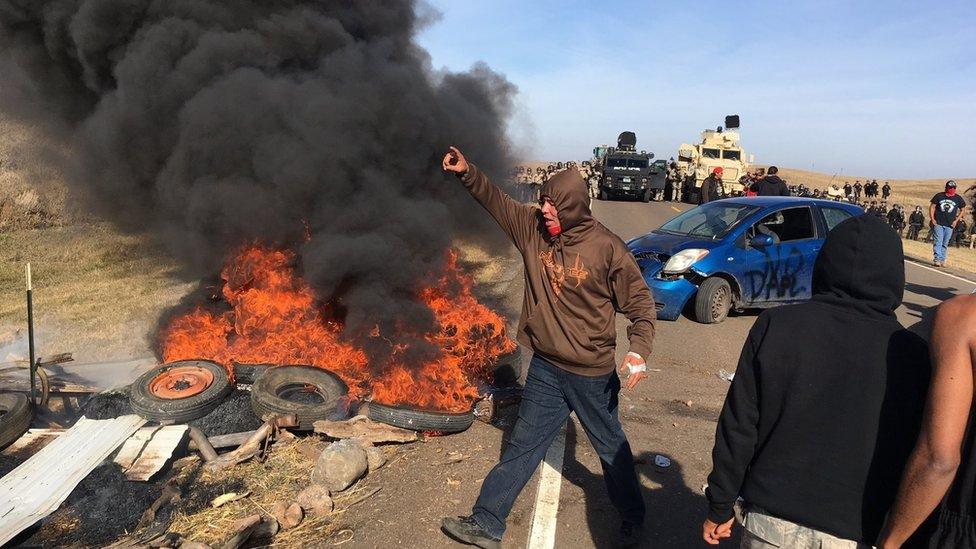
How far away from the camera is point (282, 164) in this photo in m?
6.48

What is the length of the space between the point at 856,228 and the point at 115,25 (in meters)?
8.93

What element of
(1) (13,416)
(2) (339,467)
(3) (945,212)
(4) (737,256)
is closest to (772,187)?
(3) (945,212)

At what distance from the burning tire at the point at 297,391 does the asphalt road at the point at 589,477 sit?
98cm

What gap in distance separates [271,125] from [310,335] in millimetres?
2449

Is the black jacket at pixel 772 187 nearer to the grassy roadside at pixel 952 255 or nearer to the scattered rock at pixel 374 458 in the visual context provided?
the grassy roadside at pixel 952 255

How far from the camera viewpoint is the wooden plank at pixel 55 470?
144 inches

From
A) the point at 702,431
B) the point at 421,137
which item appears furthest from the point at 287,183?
the point at 702,431

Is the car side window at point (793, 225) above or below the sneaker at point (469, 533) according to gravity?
above

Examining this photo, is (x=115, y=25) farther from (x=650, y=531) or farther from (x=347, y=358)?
(x=650, y=531)

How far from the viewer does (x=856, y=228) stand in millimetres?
1952

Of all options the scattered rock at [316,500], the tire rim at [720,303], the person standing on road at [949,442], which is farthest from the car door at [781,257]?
the person standing on road at [949,442]

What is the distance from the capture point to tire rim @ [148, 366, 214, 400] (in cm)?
523

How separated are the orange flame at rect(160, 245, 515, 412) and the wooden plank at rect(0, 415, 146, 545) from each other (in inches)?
52.9

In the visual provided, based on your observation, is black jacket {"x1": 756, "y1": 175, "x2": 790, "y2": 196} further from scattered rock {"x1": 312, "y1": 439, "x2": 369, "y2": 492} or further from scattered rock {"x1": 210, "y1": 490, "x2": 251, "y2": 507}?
scattered rock {"x1": 210, "y1": 490, "x2": 251, "y2": 507}
